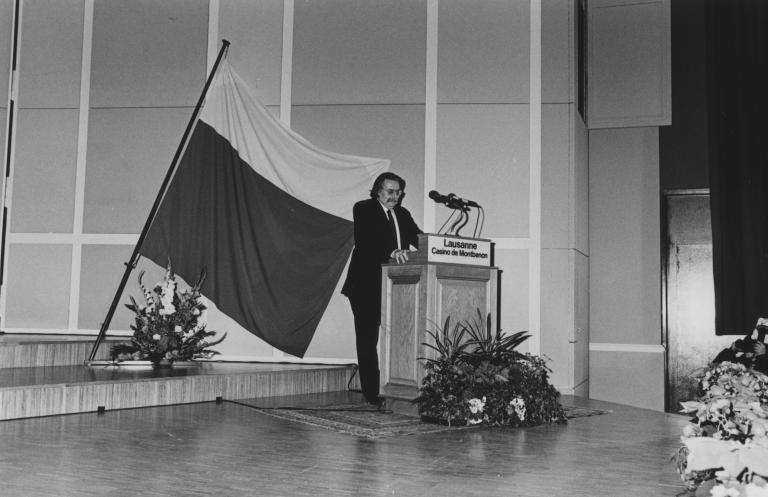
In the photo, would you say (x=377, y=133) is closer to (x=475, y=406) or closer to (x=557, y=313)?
(x=557, y=313)

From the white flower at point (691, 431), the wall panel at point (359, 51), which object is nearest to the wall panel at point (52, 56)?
the wall panel at point (359, 51)

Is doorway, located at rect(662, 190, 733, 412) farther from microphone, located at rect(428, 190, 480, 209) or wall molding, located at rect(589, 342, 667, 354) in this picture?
microphone, located at rect(428, 190, 480, 209)

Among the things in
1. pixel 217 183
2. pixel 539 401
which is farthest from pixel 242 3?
pixel 539 401

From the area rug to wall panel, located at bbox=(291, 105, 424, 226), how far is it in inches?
97.6

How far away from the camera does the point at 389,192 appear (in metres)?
5.28

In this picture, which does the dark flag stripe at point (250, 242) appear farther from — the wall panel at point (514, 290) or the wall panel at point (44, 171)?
the wall panel at point (514, 290)

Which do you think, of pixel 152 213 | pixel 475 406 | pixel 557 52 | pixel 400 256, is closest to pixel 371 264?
pixel 400 256

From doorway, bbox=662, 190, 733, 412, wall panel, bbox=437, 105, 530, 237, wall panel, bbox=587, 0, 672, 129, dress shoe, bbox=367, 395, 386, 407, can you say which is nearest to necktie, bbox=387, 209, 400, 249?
dress shoe, bbox=367, 395, 386, 407

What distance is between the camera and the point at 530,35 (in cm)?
709

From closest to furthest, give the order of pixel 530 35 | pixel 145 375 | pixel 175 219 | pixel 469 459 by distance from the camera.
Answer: pixel 469 459 → pixel 145 375 → pixel 175 219 → pixel 530 35

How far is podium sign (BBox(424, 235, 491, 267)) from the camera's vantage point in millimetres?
4750

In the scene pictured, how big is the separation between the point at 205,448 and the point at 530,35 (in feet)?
16.4

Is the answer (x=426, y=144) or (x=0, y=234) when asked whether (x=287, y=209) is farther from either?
(x=0, y=234)

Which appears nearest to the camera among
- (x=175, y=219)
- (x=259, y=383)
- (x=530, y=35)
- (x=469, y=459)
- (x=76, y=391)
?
(x=469, y=459)
